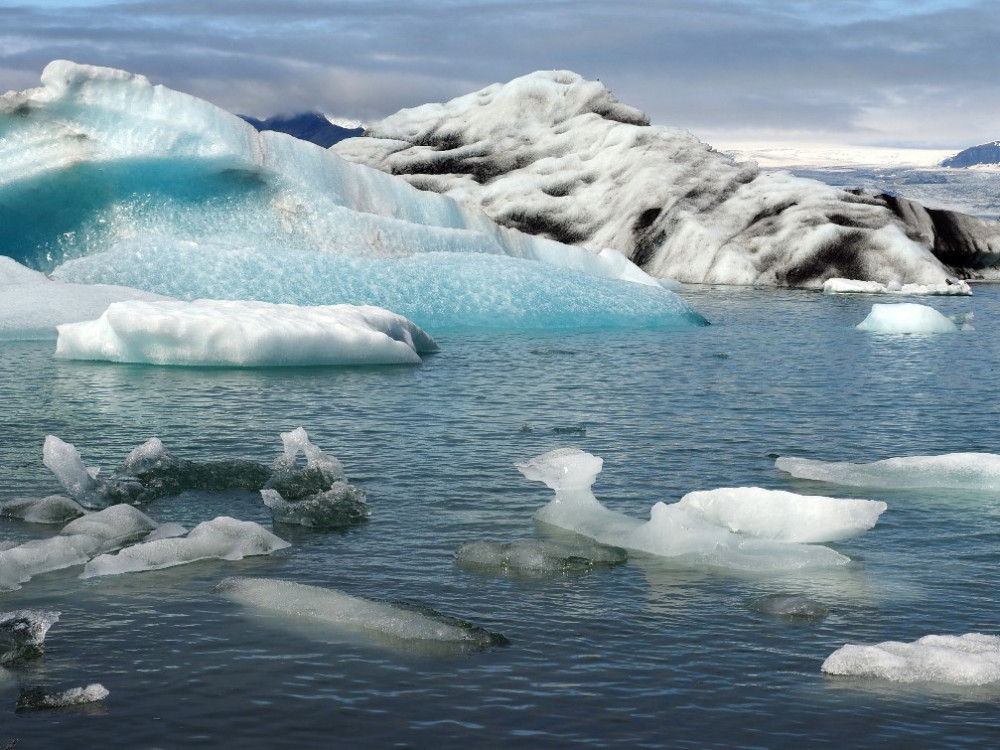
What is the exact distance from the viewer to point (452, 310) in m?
21.7

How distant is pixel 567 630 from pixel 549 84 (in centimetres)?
4095

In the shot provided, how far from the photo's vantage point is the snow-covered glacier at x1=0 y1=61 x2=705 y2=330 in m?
21.2

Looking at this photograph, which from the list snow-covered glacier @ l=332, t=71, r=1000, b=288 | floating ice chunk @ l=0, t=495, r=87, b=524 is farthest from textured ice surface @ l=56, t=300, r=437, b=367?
snow-covered glacier @ l=332, t=71, r=1000, b=288

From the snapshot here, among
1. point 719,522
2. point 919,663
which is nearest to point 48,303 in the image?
point 719,522

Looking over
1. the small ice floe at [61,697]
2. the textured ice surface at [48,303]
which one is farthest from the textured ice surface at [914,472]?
the textured ice surface at [48,303]

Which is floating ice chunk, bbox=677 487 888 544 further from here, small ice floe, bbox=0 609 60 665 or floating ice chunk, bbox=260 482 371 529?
small ice floe, bbox=0 609 60 665

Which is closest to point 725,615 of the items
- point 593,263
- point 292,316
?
point 292,316

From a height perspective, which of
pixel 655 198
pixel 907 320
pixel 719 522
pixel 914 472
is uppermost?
pixel 655 198

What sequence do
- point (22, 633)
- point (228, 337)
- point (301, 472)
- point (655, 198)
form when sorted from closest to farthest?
point (22, 633) < point (301, 472) < point (228, 337) < point (655, 198)

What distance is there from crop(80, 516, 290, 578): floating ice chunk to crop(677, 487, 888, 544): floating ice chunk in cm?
247

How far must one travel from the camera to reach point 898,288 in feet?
118

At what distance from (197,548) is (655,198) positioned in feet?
110

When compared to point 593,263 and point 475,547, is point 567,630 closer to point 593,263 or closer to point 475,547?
point 475,547

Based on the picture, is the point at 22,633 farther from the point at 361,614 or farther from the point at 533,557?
the point at 533,557
